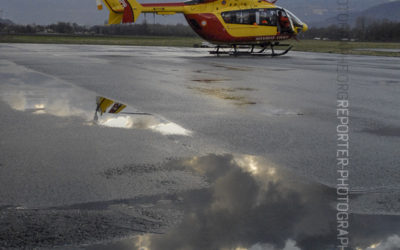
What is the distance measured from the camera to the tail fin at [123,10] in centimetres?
2864

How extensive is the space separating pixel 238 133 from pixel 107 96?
4.61 meters

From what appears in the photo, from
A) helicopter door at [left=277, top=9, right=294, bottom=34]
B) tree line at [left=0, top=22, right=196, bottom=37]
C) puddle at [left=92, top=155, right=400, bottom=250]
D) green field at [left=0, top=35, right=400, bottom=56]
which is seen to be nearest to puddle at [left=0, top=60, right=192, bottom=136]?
puddle at [left=92, top=155, right=400, bottom=250]

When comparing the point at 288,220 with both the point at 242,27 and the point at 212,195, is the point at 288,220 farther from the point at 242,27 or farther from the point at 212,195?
the point at 242,27

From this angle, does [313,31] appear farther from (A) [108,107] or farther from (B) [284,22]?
(A) [108,107]

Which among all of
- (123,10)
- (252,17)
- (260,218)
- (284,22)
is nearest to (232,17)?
(252,17)

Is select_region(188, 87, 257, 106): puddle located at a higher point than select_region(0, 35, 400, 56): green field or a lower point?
lower

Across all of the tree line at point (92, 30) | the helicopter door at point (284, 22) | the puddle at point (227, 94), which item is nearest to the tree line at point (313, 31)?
the tree line at point (92, 30)

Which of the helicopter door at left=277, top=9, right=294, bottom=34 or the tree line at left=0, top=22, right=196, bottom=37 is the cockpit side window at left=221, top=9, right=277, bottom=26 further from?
the tree line at left=0, top=22, right=196, bottom=37

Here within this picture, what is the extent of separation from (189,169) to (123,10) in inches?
982

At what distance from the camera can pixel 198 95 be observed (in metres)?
11.8

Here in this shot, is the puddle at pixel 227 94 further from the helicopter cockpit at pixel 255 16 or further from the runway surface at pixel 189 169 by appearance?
the helicopter cockpit at pixel 255 16

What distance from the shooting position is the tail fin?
94.0ft

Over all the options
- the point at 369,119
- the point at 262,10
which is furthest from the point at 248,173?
the point at 262,10

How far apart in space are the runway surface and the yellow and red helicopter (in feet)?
57.7
